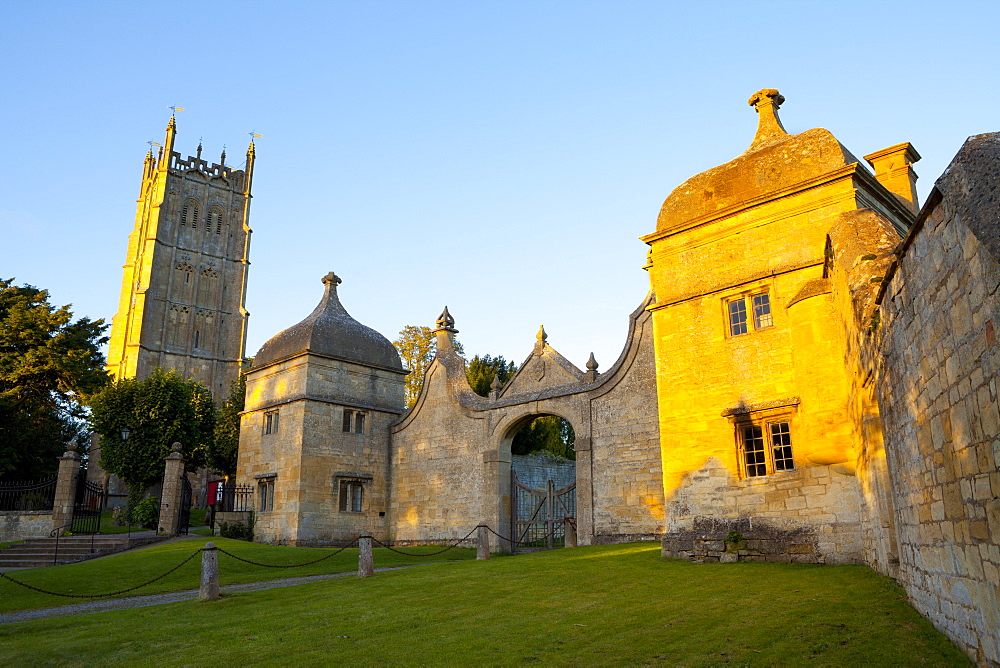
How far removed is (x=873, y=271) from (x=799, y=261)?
428 centimetres

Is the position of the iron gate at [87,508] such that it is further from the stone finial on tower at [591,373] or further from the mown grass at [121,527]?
the stone finial on tower at [591,373]

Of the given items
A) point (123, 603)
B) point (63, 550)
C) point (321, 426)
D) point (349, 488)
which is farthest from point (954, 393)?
point (63, 550)

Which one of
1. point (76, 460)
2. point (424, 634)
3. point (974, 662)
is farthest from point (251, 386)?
point (974, 662)

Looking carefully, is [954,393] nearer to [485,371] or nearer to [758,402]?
[758,402]

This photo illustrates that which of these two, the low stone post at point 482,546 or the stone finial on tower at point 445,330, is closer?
the low stone post at point 482,546

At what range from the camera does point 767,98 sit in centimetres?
1529

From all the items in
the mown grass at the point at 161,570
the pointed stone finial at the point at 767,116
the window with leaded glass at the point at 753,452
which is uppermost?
the pointed stone finial at the point at 767,116

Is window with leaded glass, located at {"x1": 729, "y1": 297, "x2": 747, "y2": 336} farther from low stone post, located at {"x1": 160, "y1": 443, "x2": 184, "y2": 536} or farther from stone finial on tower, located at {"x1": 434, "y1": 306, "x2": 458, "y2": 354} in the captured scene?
low stone post, located at {"x1": 160, "y1": 443, "x2": 184, "y2": 536}

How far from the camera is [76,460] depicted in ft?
75.3

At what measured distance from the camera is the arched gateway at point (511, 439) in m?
18.7

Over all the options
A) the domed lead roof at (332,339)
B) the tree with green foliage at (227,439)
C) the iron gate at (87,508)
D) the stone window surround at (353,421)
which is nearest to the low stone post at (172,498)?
the iron gate at (87,508)

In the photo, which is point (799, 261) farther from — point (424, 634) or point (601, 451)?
point (424, 634)

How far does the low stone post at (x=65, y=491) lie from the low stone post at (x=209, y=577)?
13040 mm

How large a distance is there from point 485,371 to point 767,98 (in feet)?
89.5
